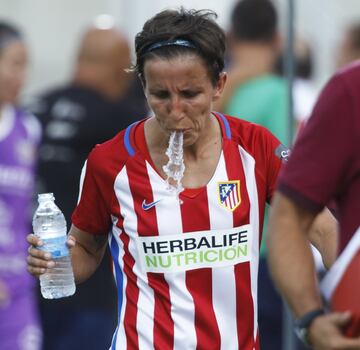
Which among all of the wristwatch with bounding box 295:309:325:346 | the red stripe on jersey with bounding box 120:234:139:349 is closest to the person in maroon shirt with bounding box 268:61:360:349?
the wristwatch with bounding box 295:309:325:346

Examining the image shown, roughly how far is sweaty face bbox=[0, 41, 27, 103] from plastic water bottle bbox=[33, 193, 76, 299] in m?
2.92

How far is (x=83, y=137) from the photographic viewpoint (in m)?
8.02

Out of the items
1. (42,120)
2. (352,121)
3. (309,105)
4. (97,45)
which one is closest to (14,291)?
(42,120)

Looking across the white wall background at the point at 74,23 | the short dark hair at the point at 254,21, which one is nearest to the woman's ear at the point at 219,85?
the short dark hair at the point at 254,21

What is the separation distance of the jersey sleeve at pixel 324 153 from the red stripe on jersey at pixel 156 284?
1.02m

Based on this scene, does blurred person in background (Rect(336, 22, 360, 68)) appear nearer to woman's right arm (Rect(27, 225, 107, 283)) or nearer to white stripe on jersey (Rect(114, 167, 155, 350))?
woman's right arm (Rect(27, 225, 107, 283))

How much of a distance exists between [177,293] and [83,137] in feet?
11.0

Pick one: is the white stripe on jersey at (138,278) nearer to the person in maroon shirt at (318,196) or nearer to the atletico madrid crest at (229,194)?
the atletico madrid crest at (229,194)

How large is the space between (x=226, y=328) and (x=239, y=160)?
584mm

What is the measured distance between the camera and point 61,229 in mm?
4922

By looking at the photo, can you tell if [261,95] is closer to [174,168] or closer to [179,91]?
[174,168]

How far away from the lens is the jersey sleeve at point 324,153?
3754 millimetres

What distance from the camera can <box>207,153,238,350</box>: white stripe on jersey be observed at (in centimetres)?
477

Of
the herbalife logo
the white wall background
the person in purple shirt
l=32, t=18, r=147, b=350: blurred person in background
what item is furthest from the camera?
the white wall background
